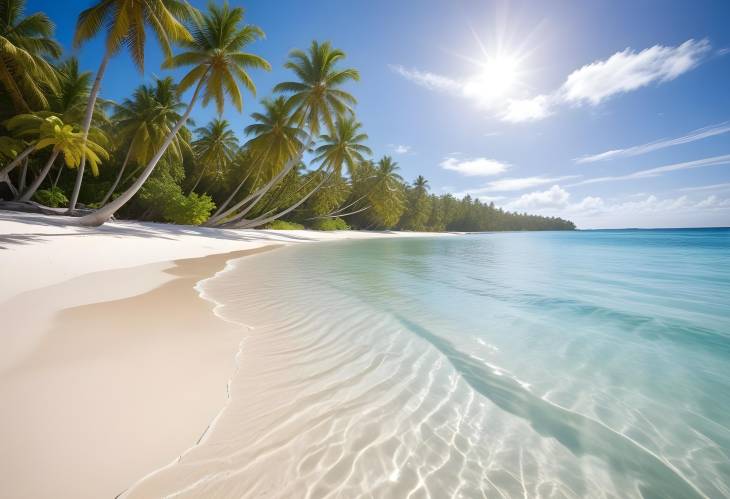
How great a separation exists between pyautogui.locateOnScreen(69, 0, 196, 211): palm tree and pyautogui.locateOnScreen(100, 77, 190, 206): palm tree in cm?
810

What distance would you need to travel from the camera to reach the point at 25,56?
13.4 metres

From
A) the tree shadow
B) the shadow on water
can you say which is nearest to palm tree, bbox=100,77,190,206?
the tree shadow

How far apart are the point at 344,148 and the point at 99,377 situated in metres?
28.2

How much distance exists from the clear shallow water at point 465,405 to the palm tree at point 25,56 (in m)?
18.3

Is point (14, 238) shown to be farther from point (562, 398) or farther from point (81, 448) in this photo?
point (562, 398)

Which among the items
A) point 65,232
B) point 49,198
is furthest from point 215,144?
point 65,232

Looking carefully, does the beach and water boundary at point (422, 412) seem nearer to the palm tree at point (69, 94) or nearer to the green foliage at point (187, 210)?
the green foliage at point (187, 210)

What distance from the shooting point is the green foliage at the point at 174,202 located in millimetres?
21906

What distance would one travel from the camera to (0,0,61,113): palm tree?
14.0 meters

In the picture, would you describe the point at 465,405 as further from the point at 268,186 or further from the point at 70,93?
the point at 70,93

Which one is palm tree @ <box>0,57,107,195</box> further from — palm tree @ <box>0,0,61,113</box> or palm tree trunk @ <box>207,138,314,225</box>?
palm tree trunk @ <box>207,138,314,225</box>

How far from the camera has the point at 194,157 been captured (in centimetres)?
2888

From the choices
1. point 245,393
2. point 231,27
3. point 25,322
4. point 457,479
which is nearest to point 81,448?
point 245,393

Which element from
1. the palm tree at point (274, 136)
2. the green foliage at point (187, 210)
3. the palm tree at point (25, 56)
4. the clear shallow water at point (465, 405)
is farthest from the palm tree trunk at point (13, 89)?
the clear shallow water at point (465, 405)
